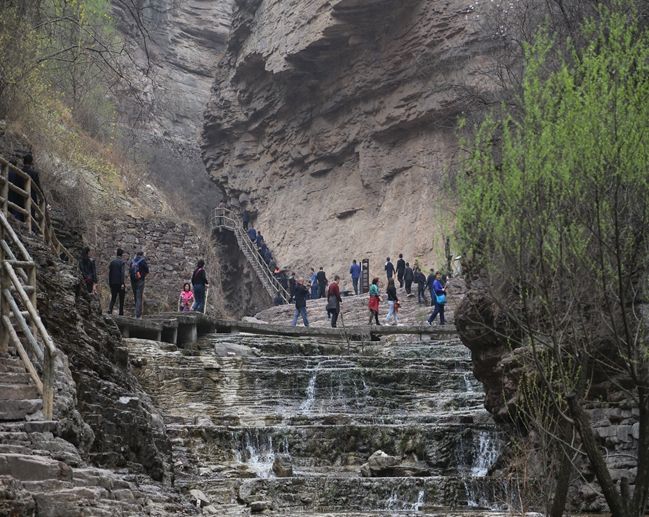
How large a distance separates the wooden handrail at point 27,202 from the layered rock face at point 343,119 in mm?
19385

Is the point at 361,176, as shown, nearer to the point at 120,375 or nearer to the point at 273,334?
the point at 273,334

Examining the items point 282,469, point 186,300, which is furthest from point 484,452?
point 186,300

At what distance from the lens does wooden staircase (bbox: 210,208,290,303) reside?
3888cm

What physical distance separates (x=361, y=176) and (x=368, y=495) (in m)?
28.0

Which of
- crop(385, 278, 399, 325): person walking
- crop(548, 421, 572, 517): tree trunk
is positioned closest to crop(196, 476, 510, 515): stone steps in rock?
crop(548, 421, 572, 517): tree trunk

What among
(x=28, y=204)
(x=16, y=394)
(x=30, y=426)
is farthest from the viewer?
(x=28, y=204)

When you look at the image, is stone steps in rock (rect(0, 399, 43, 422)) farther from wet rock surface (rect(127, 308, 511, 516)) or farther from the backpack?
the backpack

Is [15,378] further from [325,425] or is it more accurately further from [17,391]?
[325,425]

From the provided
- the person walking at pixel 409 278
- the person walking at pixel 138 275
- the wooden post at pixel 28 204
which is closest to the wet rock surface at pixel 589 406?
the wooden post at pixel 28 204

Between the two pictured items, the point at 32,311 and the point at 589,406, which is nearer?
the point at 32,311

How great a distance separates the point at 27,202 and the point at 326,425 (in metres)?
6.16

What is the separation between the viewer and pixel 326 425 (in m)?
17.2

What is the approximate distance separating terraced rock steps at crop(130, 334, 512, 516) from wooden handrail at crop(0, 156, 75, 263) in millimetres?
3459

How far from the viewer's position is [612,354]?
46.4 ft
